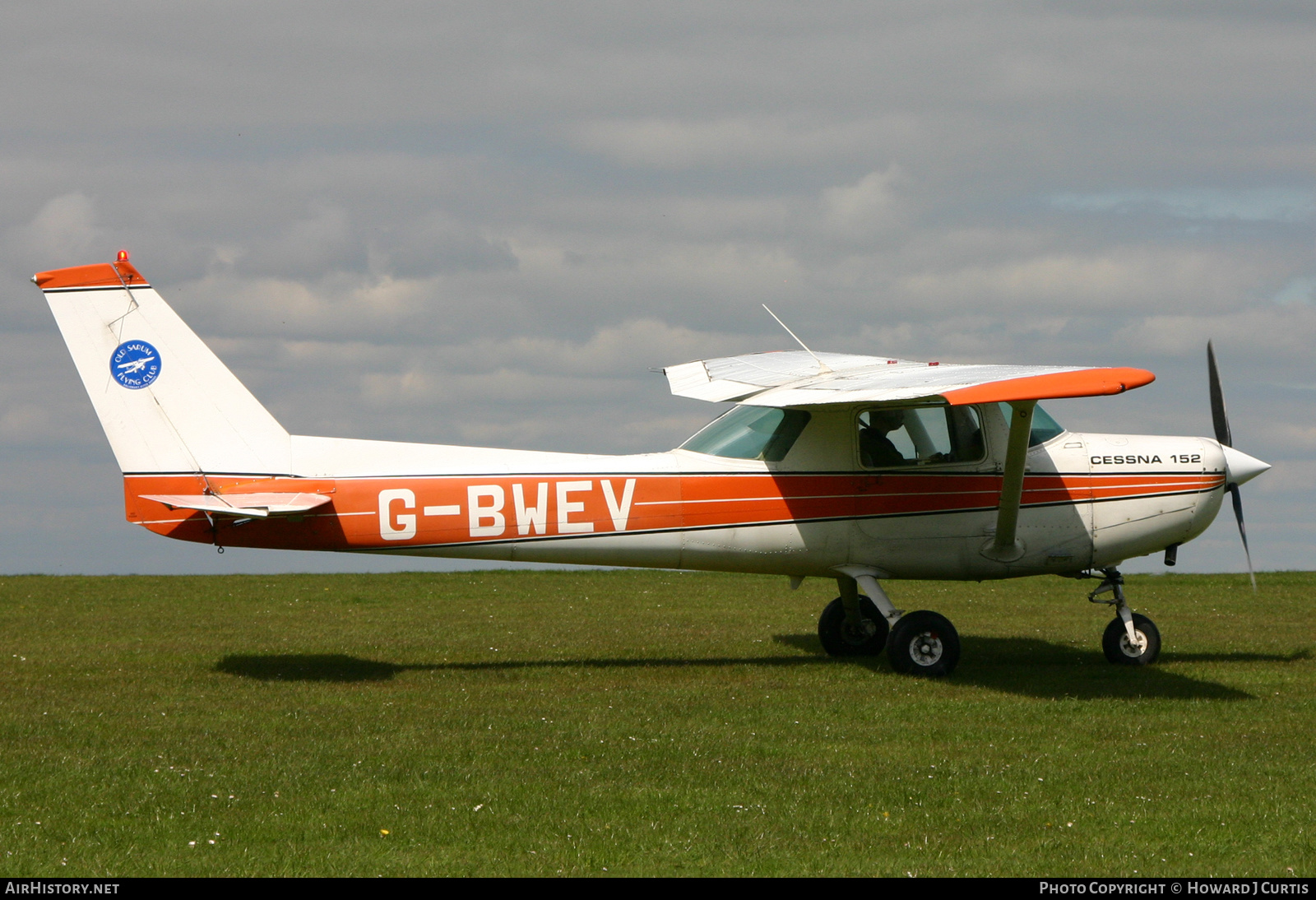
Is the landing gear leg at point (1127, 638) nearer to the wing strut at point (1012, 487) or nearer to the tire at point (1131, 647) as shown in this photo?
the tire at point (1131, 647)

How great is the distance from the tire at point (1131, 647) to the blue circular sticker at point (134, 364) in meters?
9.30

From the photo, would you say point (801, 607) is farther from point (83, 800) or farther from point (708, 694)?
point (83, 800)

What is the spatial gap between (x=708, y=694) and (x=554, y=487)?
233cm

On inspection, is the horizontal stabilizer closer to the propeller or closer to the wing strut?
the wing strut

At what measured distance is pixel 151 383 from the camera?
35.6ft

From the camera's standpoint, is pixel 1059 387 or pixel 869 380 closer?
pixel 1059 387

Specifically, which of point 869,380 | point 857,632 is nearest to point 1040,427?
point 869,380

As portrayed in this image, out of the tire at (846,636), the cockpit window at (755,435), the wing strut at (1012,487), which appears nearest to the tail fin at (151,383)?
the cockpit window at (755,435)

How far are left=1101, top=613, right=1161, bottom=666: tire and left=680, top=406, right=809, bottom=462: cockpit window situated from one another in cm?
373

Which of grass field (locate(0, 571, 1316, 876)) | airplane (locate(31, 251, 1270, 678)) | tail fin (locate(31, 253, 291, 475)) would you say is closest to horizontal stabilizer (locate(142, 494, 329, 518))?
airplane (locate(31, 251, 1270, 678))

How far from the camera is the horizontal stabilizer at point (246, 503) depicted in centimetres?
1055

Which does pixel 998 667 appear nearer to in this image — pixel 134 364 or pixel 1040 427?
pixel 1040 427

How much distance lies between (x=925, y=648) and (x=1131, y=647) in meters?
2.31

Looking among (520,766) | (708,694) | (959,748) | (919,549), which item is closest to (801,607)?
(919,549)
